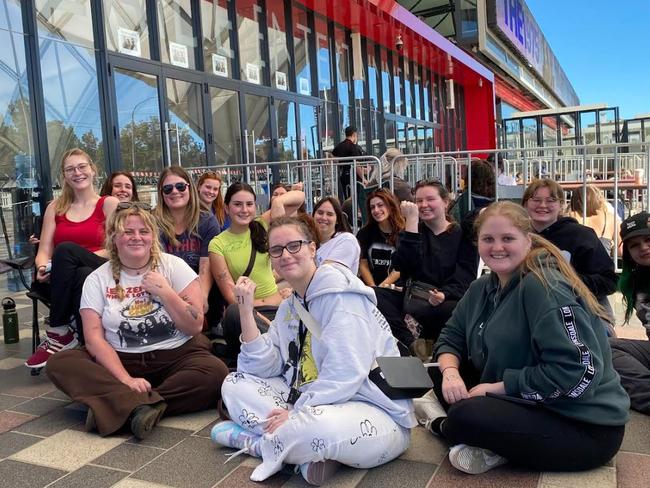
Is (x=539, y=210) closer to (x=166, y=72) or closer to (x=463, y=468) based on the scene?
(x=463, y=468)

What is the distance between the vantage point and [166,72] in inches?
330

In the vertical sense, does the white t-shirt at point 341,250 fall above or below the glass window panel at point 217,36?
below

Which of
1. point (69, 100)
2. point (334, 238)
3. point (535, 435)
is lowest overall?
point (535, 435)

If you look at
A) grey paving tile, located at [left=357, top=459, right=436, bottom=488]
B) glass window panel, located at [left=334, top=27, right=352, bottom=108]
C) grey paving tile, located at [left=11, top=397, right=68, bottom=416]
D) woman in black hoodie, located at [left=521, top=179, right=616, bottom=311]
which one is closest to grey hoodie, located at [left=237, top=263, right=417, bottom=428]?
grey paving tile, located at [left=357, top=459, right=436, bottom=488]

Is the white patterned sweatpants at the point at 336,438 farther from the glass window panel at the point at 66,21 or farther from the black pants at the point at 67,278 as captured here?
the glass window panel at the point at 66,21

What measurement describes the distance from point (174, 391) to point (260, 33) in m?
8.93

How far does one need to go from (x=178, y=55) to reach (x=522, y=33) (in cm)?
2788

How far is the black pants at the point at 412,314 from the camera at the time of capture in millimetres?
3744

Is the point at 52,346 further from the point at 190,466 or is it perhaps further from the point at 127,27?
the point at 127,27

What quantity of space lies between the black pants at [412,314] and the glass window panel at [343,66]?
9416 millimetres

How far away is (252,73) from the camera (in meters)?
10.2

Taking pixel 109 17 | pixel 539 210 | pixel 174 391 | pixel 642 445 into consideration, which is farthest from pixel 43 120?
pixel 642 445

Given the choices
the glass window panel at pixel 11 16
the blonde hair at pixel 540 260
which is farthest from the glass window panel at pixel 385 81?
the blonde hair at pixel 540 260

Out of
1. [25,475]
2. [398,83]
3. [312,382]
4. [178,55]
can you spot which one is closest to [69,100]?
[178,55]
